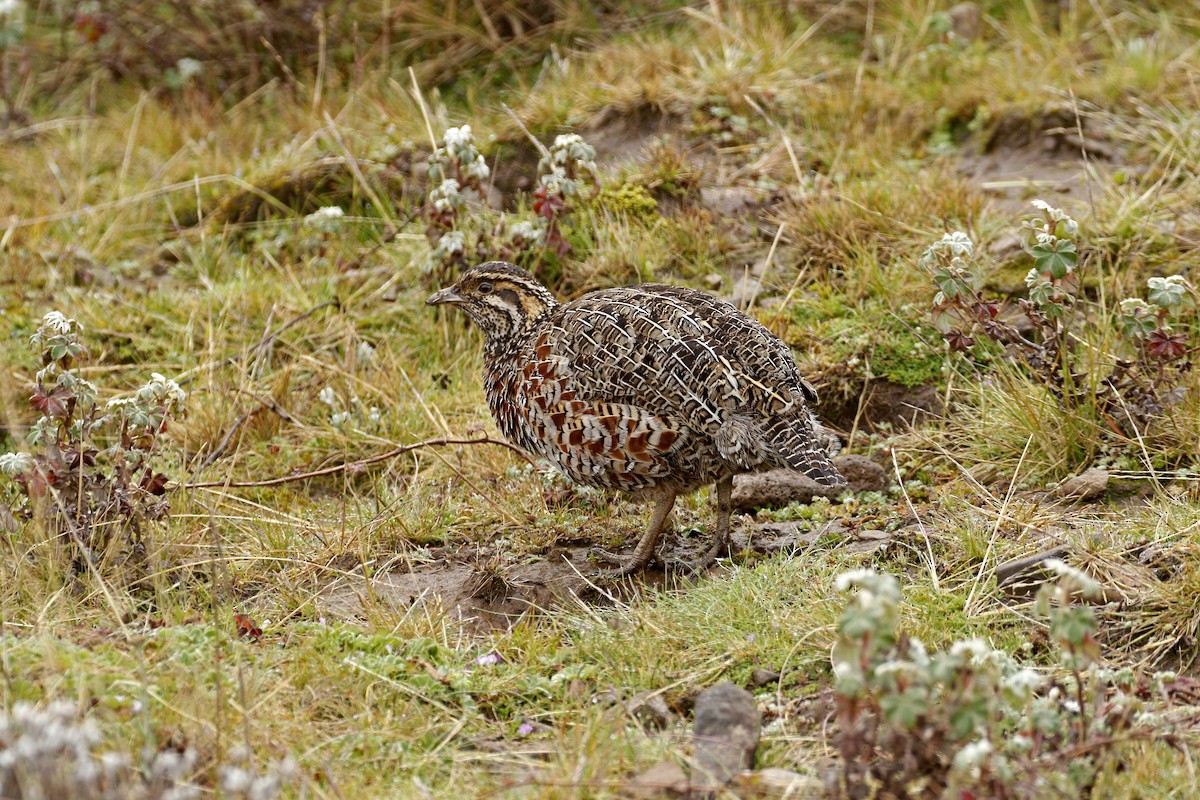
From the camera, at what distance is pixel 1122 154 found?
692 cm

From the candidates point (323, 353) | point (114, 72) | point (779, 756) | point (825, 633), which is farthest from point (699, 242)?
point (114, 72)

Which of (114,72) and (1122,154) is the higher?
(114,72)

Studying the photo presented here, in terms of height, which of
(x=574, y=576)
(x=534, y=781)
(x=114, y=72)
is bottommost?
(x=574, y=576)

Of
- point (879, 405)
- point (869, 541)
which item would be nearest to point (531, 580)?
point (869, 541)

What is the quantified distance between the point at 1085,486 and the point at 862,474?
34.0 inches

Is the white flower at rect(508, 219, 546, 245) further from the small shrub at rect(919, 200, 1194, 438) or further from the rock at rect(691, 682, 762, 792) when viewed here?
the rock at rect(691, 682, 762, 792)

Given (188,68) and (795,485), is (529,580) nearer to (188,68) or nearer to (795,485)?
(795,485)

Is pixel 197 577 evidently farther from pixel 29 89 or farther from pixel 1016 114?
pixel 29 89

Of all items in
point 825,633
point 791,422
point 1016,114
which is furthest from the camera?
point 1016,114

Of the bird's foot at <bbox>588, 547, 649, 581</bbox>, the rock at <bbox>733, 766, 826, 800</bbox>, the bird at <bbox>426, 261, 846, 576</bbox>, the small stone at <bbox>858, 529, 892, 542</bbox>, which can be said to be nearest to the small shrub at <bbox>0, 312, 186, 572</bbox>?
the bird at <bbox>426, 261, 846, 576</bbox>

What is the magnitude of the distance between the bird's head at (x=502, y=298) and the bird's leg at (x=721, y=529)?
3.42 feet

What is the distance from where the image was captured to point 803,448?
4.51 metres

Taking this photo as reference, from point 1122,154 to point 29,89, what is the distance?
7348 mm

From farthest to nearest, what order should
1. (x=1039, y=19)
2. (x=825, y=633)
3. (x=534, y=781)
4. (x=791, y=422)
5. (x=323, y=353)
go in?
(x=1039, y=19), (x=323, y=353), (x=791, y=422), (x=825, y=633), (x=534, y=781)
